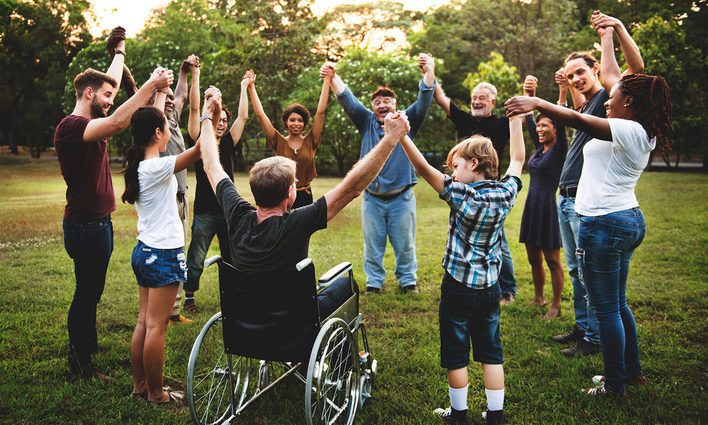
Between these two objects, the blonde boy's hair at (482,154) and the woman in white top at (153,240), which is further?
the woman in white top at (153,240)

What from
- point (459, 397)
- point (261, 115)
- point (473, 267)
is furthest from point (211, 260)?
point (261, 115)

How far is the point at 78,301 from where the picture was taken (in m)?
3.13

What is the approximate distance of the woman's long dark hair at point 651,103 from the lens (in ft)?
8.46

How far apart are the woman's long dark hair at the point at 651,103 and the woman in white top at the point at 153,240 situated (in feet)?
8.48

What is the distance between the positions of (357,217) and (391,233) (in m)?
6.10

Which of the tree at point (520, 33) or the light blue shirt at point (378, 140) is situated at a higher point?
the tree at point (520, 33)

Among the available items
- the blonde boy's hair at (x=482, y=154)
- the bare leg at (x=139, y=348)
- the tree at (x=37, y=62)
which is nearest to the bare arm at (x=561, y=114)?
the blonde boy's hair at (x=482, y=154)

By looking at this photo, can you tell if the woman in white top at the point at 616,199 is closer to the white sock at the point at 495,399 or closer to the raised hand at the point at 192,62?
the white sock at the point at 495,399

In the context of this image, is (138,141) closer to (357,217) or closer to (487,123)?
(487,123)

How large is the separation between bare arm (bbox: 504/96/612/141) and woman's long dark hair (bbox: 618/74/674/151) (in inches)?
12.3

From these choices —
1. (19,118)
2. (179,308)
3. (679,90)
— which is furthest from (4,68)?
(679,90)

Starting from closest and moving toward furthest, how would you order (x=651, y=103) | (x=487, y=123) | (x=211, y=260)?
(x=211, y=260)
(x=651, y=103)
(x=487, y=123)

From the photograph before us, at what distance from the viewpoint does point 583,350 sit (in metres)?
3.56

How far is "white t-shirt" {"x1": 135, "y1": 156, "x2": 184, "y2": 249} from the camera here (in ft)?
9.25
